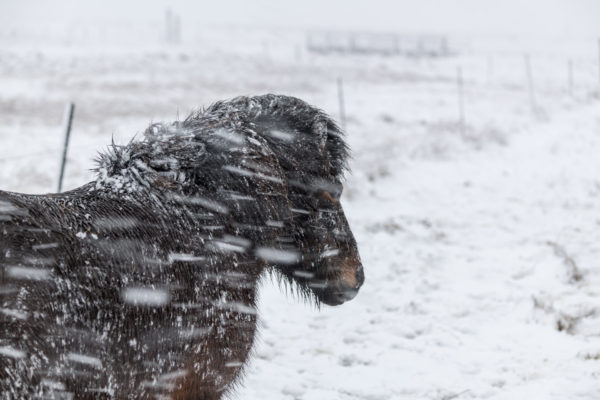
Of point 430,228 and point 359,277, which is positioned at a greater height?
point 359,277

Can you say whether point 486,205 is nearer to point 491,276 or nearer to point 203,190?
point 491,276

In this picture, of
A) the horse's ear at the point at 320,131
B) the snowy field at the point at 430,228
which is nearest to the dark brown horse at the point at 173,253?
the horse's ear at the point at 320,131

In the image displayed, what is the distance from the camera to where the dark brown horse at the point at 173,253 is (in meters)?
1.86

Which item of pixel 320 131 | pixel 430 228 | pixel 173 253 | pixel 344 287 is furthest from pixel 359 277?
pixel 430 228

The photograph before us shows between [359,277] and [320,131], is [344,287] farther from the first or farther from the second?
[320,131]

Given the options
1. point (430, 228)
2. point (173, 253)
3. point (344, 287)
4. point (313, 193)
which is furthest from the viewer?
point (430, 228)

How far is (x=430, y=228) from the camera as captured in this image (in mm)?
7938

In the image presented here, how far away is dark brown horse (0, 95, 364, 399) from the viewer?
6.12 feet

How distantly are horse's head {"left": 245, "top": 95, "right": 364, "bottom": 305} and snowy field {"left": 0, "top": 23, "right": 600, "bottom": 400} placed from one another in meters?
0.78

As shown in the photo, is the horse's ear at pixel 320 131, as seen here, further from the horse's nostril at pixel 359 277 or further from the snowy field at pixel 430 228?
the snowy field at pixel 430 228

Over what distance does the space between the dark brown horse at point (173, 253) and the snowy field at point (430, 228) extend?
2.97ft

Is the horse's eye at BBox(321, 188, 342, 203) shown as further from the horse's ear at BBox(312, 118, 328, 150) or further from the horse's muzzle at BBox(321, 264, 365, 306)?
the horse's muzzle at BBox(321, 264, 365, 306)

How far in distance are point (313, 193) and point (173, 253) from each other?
0.86 meters

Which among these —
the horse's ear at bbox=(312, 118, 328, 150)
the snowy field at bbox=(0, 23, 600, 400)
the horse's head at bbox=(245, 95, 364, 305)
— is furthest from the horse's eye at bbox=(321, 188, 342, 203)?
the snowy field at bbox=(0, 23, 600, 400)
